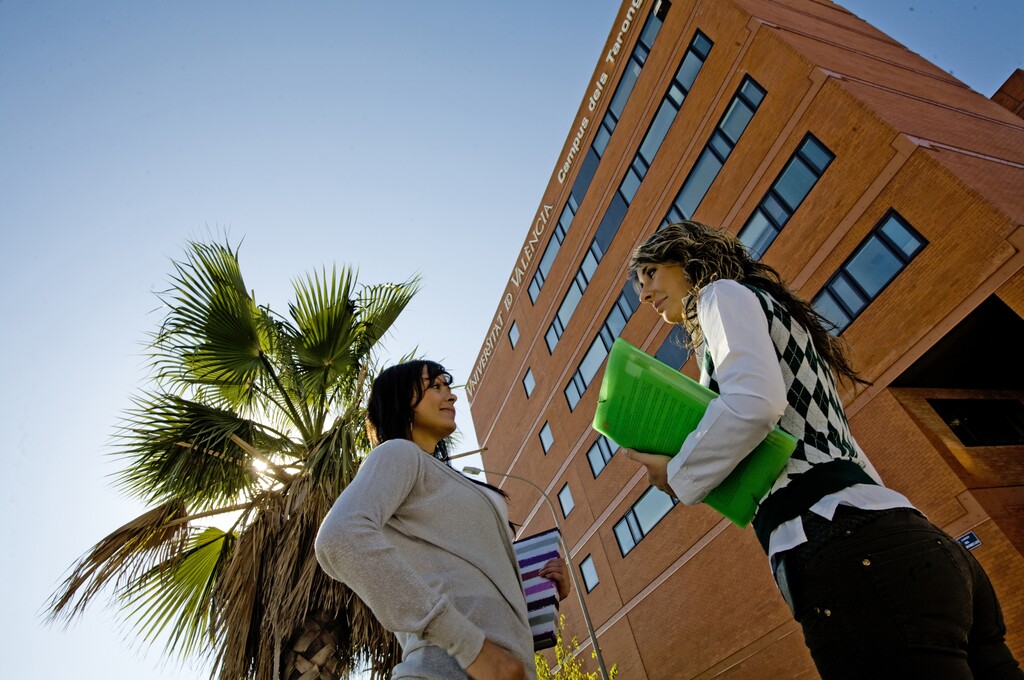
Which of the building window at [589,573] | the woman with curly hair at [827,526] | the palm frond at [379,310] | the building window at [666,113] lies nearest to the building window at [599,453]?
the building window at [589,573]

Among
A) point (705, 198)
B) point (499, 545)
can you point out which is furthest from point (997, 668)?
point (705, 198)

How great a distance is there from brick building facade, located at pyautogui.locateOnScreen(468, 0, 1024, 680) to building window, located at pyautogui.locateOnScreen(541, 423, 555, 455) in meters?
0.10

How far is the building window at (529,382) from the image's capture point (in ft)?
77.0

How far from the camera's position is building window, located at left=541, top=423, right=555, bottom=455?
2195 cm

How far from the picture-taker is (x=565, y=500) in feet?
68.3

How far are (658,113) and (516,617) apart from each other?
1688cm

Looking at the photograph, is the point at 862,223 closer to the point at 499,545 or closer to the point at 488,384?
the point at 499,545

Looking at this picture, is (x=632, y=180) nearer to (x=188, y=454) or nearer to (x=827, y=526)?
(x=188, y=454)

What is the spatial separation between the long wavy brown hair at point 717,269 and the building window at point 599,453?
16538 mm

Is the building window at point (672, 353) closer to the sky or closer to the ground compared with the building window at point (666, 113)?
closer to the ground

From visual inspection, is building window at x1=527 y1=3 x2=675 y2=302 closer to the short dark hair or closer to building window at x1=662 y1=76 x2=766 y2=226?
building window at x1=662 y1=76 x2=766 y2=226

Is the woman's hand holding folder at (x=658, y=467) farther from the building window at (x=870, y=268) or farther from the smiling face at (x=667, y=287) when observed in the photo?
the building window at (x=870, y=268)

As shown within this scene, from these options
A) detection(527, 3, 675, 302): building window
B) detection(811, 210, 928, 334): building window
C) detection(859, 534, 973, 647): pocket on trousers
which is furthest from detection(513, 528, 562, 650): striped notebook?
detection(527, 3, 675, 302): building window

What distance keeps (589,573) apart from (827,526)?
19803 millimetres
